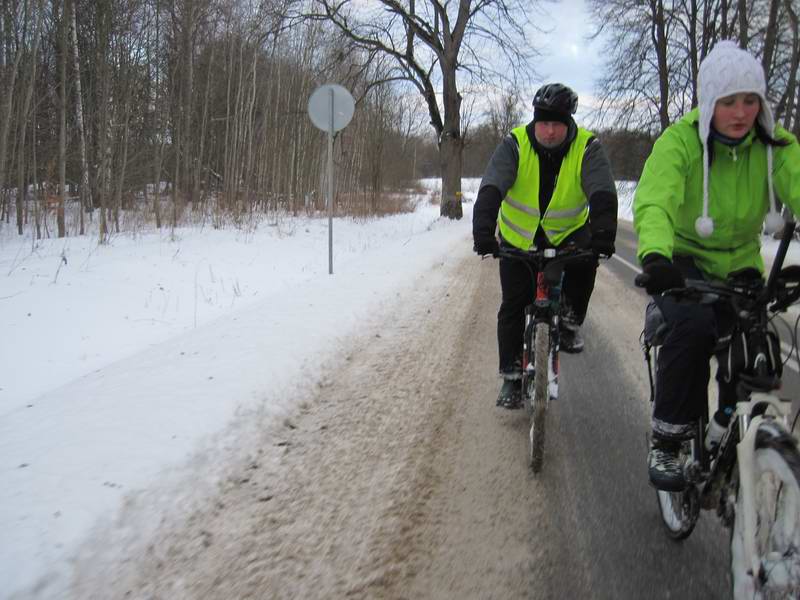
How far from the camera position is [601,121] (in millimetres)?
23859

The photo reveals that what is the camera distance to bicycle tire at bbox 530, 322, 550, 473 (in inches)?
118

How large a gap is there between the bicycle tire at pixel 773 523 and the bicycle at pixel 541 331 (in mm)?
1356

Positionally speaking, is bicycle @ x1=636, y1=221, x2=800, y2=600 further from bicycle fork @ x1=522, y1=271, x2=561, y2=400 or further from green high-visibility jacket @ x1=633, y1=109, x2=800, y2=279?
bicycle fork @ x1=522, y1=271, x2=561, y2=400

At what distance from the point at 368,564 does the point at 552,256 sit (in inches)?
72.2

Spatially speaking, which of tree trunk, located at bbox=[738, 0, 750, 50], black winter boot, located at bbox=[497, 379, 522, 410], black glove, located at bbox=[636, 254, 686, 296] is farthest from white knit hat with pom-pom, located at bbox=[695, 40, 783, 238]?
tree trunk, located at bbox=[738, 0, 750, 50]

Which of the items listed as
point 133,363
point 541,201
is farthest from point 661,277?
Answer: point 133,363

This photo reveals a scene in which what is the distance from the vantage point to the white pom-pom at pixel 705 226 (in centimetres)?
212

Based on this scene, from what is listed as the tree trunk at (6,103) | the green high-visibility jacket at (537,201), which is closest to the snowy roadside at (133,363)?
the green high-visibility jacket at (537,201)

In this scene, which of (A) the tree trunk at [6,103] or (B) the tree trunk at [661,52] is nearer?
(A) the tree trunk at [6,103]

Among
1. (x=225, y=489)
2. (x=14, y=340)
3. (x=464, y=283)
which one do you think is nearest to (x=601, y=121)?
(x=464, y=283)

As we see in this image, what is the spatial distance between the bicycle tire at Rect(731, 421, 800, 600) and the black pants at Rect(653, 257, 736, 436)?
1.38 ft

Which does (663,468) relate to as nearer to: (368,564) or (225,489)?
(368,564)

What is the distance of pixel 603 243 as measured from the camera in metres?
2.99

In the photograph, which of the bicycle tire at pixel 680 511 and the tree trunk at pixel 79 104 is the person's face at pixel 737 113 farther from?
the tree trunk at pixel 79 104
